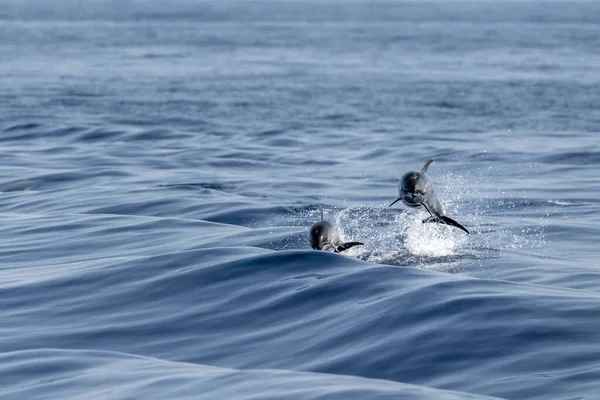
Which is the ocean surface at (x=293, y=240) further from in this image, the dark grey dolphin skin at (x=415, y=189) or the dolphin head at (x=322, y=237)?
the dark grey dolphin skin at (x=415, y=189)

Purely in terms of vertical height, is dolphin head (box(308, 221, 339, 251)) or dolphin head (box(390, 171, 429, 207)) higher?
dolphin head (box(390, 171, 429, 207))

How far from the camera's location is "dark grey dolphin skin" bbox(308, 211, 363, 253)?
1391cm

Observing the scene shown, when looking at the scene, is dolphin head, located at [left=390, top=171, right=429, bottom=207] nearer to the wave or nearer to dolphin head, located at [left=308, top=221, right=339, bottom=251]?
dolphin head, located at [left=308, top=221, right=339, bottom=251]

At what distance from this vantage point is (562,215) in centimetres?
1878

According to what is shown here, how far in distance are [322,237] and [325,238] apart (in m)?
0.04

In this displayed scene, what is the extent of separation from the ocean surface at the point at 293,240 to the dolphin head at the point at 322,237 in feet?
0.88

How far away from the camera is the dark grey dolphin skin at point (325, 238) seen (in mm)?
13914

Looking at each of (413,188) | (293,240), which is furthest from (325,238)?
(293,240)

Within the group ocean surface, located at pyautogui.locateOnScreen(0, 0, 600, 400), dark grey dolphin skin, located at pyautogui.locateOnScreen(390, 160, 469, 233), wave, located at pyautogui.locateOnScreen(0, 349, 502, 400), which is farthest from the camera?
dark grey dolphin skin, located at pyautogui.locateOnScreen(390, 160, 469, 233)

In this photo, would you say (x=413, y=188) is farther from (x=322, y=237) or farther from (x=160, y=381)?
(x=160, y=381)

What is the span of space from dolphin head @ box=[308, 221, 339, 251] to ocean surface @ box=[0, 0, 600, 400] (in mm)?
267

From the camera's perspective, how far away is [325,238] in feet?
45.7

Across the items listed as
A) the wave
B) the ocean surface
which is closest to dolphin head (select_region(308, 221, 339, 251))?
the ocean surface

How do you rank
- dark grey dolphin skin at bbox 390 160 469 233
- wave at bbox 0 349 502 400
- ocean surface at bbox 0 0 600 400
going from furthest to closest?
1. dark grey dolphin skin at bbox 390 160 469 233
2. ocean surface at bbox 0 0 600 400
3. wave at bbox 0 349 502 400
